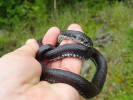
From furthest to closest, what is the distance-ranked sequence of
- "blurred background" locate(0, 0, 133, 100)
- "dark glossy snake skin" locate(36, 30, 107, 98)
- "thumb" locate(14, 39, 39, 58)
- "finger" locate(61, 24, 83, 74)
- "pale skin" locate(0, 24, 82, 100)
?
1. "blurred background" locate(0, 0, 133, 100)
2. "finger" locate(61, 24, 83, 74)
3. "thumb" locate(14, 39, 39, 58)
4. "dark glossy snake skin" locate(36, 30, 107, 98)
5. "pale skin" locate(0, 24, 82, 100)

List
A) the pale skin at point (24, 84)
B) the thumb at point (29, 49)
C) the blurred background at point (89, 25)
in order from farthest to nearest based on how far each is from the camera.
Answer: the blurred background at point (89, 25) < the thumb at point (29, 49) < the pale skin at point (24, 84)

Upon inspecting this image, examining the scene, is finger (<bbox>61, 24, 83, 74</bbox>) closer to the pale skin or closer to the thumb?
the pale skin

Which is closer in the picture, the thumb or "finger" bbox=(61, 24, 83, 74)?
the thumb

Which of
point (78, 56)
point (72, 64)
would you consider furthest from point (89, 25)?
point (72, 64)

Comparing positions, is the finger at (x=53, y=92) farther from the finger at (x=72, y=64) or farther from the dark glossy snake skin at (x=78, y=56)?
the finger at (x=72, y=64)

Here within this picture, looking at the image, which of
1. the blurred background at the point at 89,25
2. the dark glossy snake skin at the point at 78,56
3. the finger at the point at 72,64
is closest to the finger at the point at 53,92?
the dark glossy snake skin at the point at 78,56

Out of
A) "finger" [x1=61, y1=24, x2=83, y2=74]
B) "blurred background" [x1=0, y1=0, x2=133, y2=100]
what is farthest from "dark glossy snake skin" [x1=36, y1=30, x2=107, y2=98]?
"blurred background" [x1=0, y1=0, x2=133, y2=100]
